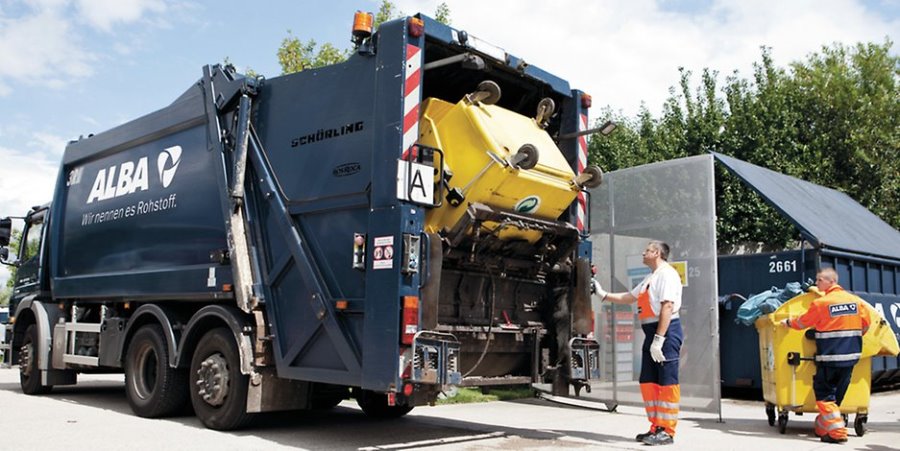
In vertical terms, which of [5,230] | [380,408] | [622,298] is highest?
[5,230]

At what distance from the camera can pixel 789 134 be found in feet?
61.6

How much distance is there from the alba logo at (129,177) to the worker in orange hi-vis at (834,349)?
247 inches

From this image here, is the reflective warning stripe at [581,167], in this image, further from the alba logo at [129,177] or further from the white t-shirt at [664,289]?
the alba logo at [129,177]

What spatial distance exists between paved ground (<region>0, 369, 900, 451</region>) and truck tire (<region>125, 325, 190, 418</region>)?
0.16 m

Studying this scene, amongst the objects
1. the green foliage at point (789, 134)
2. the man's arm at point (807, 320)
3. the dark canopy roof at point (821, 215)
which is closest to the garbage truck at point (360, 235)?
the man's arm at point (807, 320)

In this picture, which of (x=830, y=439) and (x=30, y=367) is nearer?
(x=830, y=439)

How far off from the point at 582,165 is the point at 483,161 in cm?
178

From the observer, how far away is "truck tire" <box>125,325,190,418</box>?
302 inches

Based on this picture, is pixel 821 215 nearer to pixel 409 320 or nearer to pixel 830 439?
pixel 830 439

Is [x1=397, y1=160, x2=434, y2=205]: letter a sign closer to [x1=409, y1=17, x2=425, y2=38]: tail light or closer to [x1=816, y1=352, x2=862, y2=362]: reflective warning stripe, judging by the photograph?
[x1=409, y1=17, x2=425, y2=38]: tail light

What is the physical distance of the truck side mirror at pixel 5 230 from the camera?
Answer: 11.2 m

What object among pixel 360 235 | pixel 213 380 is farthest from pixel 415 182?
pixel 213 380

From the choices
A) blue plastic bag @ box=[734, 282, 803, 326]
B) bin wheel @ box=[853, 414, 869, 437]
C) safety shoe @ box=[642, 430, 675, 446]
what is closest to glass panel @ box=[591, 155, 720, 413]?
blue plastic bag @ box=[734, 282, 803, 326]

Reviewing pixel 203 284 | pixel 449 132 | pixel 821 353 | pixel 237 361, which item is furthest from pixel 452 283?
pixel 821 353
